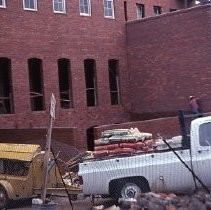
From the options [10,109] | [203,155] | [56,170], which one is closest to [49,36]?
[10,109]

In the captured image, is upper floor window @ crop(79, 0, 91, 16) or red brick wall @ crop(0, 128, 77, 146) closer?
red brick wall @ crop(0, 128, 77, 146)

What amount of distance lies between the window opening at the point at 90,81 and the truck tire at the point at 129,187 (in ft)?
56.3

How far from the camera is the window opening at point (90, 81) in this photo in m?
32.2

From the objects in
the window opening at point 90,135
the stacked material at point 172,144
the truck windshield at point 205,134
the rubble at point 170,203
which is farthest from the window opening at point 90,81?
the rubble at point 170,203

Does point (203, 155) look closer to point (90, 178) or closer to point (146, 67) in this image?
point (90, 178)

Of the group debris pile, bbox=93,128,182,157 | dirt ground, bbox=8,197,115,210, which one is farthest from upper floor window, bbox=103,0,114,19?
dirt ground, bbox=8,197,115,210

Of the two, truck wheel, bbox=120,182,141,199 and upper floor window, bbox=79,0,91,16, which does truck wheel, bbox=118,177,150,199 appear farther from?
upper floor window, bbox=79,0,91,16

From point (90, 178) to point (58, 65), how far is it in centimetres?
1589

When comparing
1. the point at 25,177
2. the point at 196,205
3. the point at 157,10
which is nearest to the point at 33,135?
the point at 25,177

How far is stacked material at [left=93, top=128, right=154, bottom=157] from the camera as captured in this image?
15.7 m

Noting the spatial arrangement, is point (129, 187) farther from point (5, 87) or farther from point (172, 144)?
point (5, 87)

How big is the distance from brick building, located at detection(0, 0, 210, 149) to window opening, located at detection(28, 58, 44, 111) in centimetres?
5

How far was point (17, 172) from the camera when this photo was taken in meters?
17.6

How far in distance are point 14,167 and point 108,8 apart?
56.3ft
